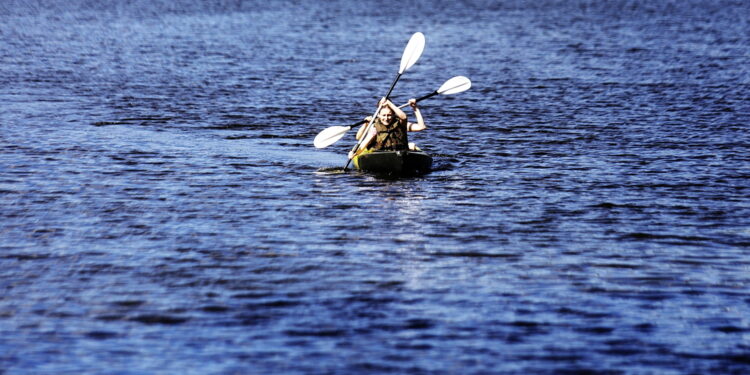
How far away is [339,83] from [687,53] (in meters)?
17.0

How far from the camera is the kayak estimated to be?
816 inches

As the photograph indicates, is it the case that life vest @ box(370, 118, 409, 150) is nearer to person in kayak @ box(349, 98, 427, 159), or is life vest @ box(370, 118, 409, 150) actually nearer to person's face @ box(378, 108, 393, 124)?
person in kayak @ box(349, 98, 427, 159)

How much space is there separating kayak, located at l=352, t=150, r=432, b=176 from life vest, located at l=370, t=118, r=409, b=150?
0.32 m

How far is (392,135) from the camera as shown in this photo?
21.0m

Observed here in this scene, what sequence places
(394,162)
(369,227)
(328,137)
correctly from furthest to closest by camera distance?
(328,137), (394,162), (369,227)

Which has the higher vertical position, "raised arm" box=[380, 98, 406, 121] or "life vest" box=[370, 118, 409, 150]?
"raised arm" box=[380, 98, 406, 121]

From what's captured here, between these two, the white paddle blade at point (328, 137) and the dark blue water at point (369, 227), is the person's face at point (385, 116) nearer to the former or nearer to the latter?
the dark blue water at point (369, 227)

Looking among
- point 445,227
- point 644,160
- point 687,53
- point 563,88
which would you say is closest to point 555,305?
point 445,227

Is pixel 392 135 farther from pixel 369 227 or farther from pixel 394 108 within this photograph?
pixel 369 227

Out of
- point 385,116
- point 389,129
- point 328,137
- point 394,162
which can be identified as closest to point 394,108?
point 385,116

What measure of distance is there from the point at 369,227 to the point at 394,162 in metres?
4.13

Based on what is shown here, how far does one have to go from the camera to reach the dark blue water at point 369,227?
37.6 feet

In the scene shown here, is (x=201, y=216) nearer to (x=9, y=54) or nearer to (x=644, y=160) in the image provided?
(x=644, y=160)

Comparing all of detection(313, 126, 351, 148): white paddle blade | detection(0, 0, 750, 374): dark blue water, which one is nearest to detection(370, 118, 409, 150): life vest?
detection(0, 0, 750, 374): dark blue water
